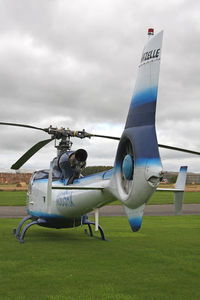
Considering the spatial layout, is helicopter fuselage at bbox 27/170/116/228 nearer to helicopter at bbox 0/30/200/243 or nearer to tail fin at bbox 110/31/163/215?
helicopter at bbox 0/30/200/243

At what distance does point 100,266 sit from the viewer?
790 centimetres

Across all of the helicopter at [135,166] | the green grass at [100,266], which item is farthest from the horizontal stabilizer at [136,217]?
the green grass at [100,266]

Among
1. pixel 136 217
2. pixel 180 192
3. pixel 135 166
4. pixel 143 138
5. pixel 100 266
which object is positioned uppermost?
pixel 143 138

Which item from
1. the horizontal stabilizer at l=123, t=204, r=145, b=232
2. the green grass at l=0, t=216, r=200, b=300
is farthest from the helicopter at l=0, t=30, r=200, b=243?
the green grass at l=0, t=216, r=200, b=300

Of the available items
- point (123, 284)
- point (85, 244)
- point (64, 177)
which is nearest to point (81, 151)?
point (64, 177)

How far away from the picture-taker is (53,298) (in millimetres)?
5738

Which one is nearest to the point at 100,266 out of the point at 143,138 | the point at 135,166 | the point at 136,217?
the point at 136,217

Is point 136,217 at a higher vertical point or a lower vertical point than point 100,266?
higher

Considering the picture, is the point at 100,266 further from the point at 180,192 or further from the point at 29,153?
the point at 29,153

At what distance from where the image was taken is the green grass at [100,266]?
6.10 m

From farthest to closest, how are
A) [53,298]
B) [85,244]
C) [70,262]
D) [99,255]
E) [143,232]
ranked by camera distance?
[143,232] → [85,244] → [99,255] → [70,262] → [53,298]

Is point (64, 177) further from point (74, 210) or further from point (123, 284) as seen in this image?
point (123, 284)

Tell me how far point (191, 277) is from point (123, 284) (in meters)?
1.50

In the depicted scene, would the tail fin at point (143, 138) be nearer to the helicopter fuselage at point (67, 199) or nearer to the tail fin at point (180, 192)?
the helicopter fuselage at point (67, 199)
